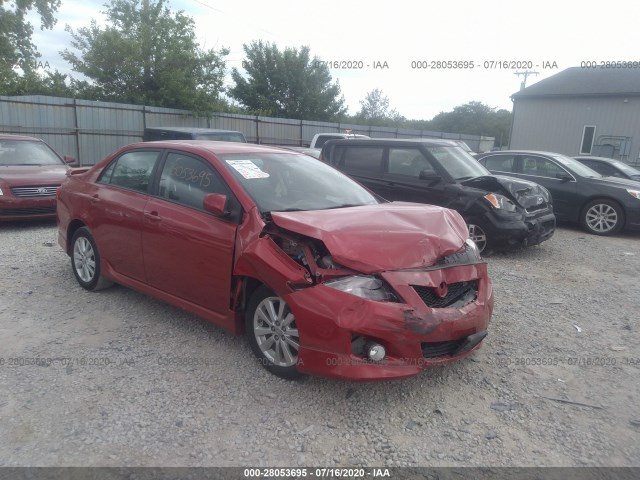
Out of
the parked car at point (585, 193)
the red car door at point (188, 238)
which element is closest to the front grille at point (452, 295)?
the red car door at point (188, 238)

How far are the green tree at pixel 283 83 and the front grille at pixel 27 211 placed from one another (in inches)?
1008

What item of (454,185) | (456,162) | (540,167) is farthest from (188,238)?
(540,167)

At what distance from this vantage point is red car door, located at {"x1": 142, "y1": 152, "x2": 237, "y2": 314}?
12.5 ft

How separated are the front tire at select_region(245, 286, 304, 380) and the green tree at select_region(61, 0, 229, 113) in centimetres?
1816

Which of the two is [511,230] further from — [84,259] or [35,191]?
[35,191]

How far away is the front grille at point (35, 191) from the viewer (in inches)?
321

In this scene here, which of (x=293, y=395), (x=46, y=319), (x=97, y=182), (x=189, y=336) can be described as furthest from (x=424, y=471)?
(x=97, y=182)

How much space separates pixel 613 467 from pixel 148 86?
901 inches

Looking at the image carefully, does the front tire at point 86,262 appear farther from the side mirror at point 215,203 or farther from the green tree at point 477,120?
the green tree at point 477,120

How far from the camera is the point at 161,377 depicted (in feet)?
11.8

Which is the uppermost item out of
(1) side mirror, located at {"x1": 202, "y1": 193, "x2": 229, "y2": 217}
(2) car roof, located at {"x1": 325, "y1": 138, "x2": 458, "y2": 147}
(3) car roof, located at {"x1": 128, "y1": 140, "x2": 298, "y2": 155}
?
(2) car roof, located at {"x1": 325, "y1": 138, "x2": 458, "y2": 147}

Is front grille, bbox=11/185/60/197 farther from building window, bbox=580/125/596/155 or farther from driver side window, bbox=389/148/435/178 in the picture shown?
building window, bbox=580/125/596/155

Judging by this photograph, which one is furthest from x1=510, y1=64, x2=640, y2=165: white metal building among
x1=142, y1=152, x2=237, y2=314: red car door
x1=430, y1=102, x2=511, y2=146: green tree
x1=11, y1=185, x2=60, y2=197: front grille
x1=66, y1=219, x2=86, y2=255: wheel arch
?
x1=430, y1=102, x2=511, y2=146: green tree

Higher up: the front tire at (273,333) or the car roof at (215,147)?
the car roof at (215,147)
